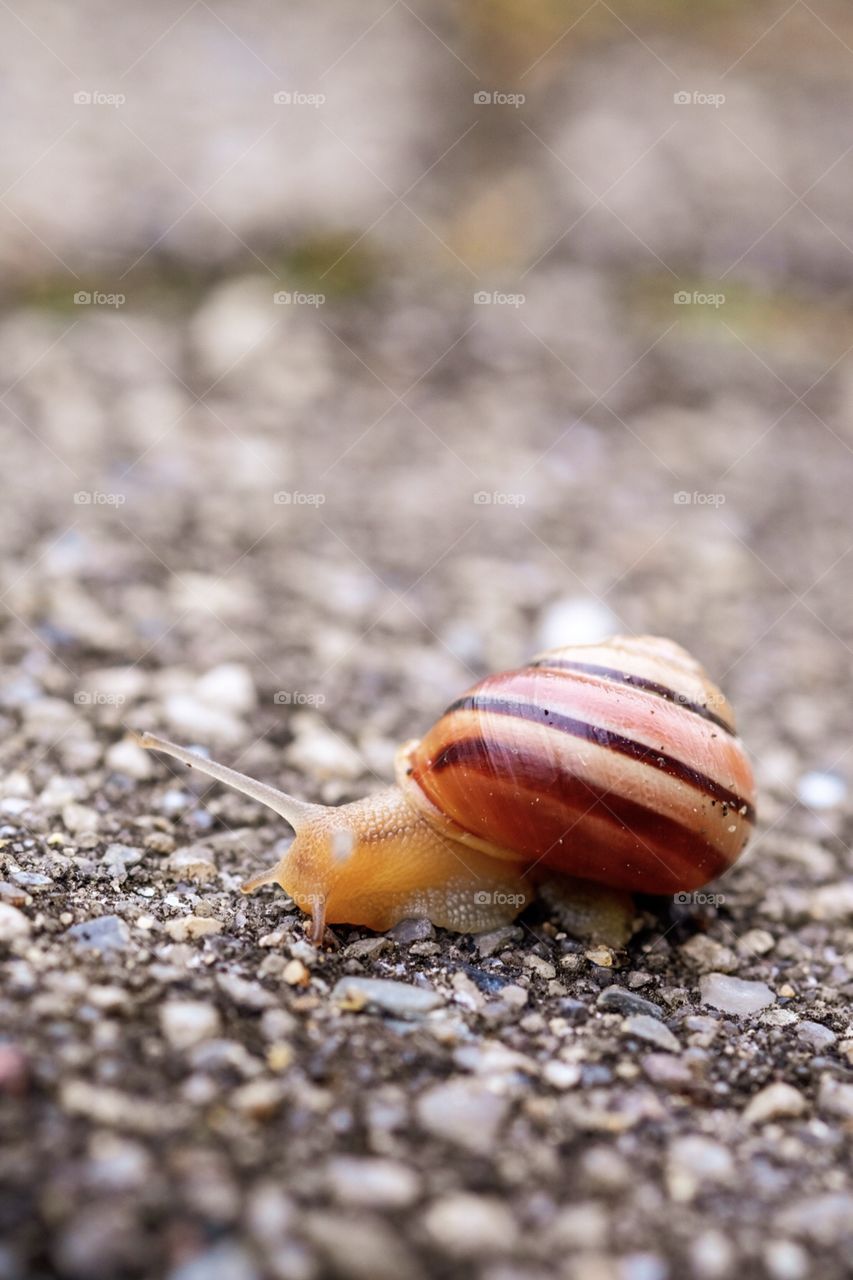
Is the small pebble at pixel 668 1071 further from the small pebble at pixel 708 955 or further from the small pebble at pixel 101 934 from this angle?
the small pebble at pixel 101 934

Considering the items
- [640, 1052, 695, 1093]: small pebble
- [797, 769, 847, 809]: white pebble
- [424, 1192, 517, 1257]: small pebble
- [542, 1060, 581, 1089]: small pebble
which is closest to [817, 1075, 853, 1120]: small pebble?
[640, 1052, 695, 1093]: small pebble

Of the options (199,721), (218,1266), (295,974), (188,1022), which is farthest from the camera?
(199,721)

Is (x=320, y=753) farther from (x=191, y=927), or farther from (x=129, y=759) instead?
(x=191, y=927)

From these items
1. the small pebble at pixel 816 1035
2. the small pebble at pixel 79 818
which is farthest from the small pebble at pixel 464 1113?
the small pebble at pixel 79 818

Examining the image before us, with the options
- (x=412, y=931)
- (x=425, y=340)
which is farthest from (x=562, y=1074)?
(x=425, y=340)

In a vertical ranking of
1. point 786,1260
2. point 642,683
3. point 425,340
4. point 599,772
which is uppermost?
point 425,340

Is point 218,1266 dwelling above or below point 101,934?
below

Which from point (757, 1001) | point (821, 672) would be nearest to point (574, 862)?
point (757, 1001)
